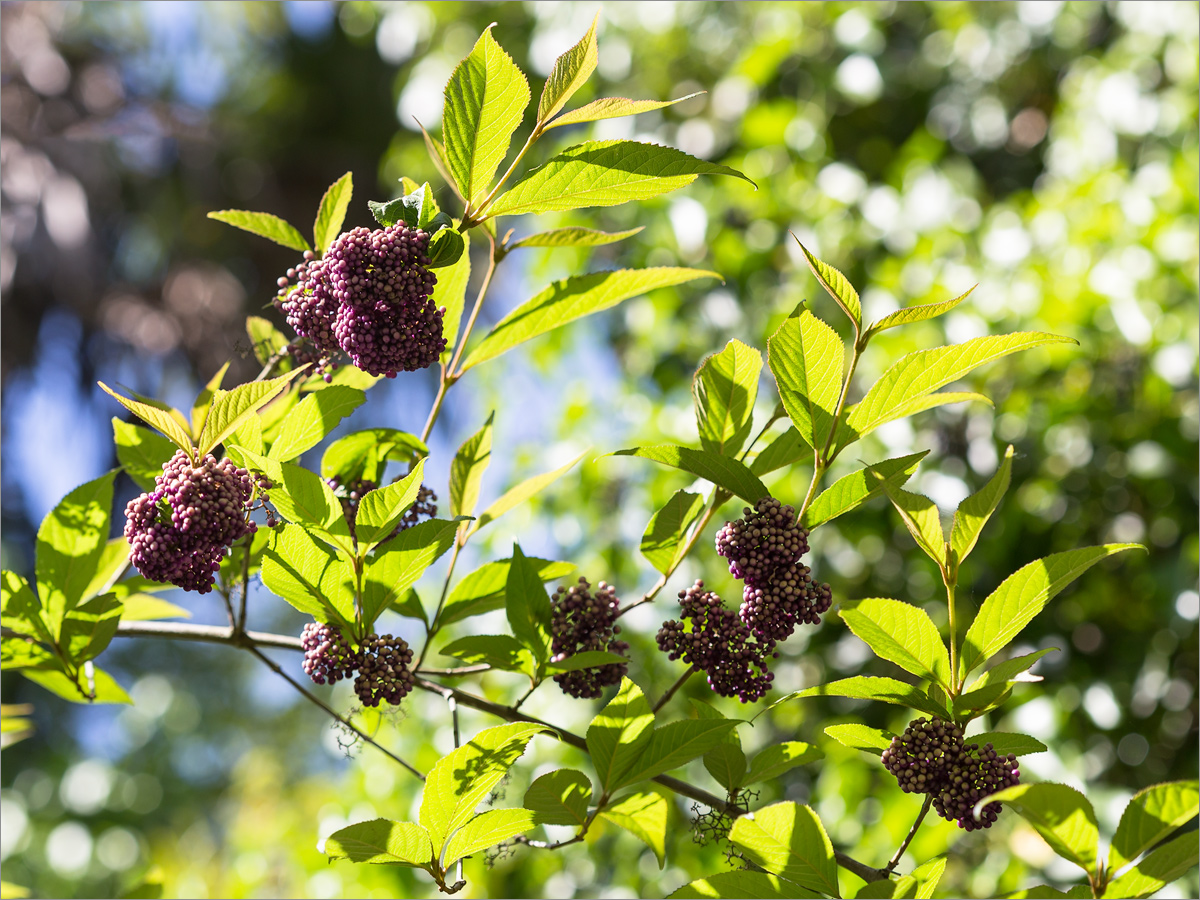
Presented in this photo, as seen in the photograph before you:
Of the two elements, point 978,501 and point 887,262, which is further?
point 887,262

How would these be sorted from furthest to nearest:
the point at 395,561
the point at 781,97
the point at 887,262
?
the point at 781,97, the point at 887,262, the point at 395,561

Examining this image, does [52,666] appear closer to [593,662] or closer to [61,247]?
[593,662]

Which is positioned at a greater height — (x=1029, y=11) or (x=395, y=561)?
(x=1029, y=11)

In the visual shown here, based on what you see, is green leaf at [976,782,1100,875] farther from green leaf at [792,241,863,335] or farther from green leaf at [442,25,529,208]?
green leaf at [442,25,529,208]

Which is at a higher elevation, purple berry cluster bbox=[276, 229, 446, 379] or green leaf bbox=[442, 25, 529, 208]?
green leaf bbox=[442, 25, 529, 208]

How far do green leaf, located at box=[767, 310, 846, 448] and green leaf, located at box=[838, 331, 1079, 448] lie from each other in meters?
0.01

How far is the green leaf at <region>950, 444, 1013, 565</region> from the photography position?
421mm

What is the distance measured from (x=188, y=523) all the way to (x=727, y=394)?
0.88 ft

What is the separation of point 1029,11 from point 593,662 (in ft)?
5.94

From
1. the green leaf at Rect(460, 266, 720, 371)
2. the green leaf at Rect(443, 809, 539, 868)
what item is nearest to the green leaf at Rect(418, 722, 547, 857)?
the green leaf at Rect(443, 809, 539, 868)

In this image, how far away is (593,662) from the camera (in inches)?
17.4

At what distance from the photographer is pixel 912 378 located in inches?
16.5

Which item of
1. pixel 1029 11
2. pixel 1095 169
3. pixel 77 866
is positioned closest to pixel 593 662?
pixel 1095 169

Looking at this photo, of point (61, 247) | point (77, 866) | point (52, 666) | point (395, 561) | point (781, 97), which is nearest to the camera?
point (395, 561)
